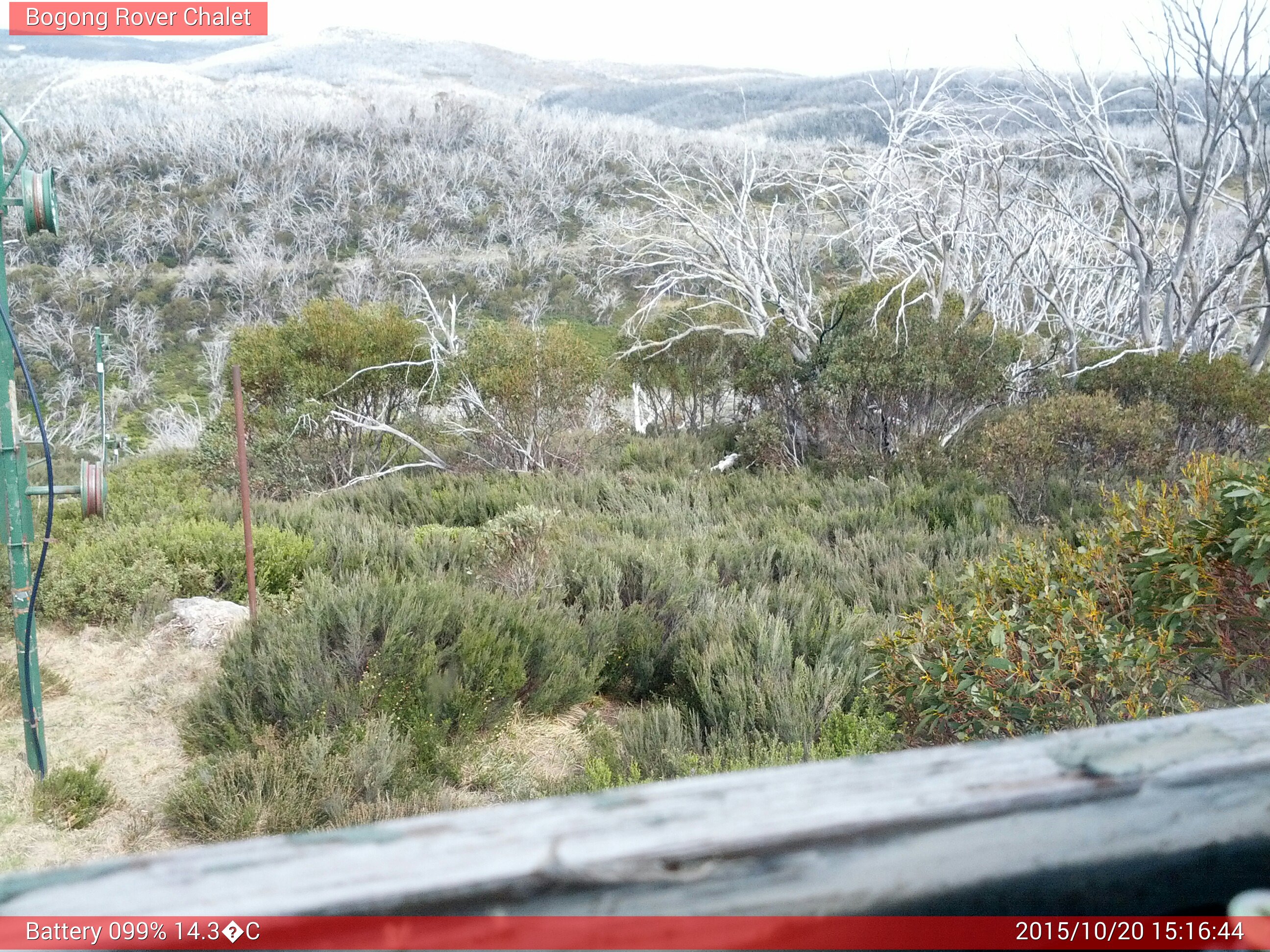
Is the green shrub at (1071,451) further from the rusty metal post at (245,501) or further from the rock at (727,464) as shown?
the rusty metal post at (245,501)

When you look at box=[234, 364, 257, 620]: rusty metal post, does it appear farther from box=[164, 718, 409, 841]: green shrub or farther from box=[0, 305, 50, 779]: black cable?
box=[164, 718, 409, 841]: green shrub

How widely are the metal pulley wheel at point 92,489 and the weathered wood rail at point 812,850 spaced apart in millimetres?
3322

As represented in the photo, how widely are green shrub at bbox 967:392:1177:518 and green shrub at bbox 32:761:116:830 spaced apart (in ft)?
21.5

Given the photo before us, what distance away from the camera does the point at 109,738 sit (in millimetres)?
4066

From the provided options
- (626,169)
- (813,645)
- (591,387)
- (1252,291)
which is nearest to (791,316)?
(591,387)

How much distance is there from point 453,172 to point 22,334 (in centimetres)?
1827

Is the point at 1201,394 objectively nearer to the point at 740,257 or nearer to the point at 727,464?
the point at 727,464

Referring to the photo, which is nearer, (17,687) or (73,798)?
(73,798)

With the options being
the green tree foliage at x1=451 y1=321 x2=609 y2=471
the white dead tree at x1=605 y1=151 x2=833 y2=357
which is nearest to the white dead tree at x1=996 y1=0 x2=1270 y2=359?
the white dead tree at x1=605 y1=151 x2=833 y2=357

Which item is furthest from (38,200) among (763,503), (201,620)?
(763,503)

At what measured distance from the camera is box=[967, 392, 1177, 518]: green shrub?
7.34m

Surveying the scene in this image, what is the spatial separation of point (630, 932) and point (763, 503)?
7.75 metres

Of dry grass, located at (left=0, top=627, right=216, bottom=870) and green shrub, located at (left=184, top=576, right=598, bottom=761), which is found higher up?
green shrub, located at (left=184, top=576, right=598, bottom=761)

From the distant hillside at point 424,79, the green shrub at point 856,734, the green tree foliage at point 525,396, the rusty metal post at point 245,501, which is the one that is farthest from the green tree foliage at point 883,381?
the distant hillside at point 424,79
